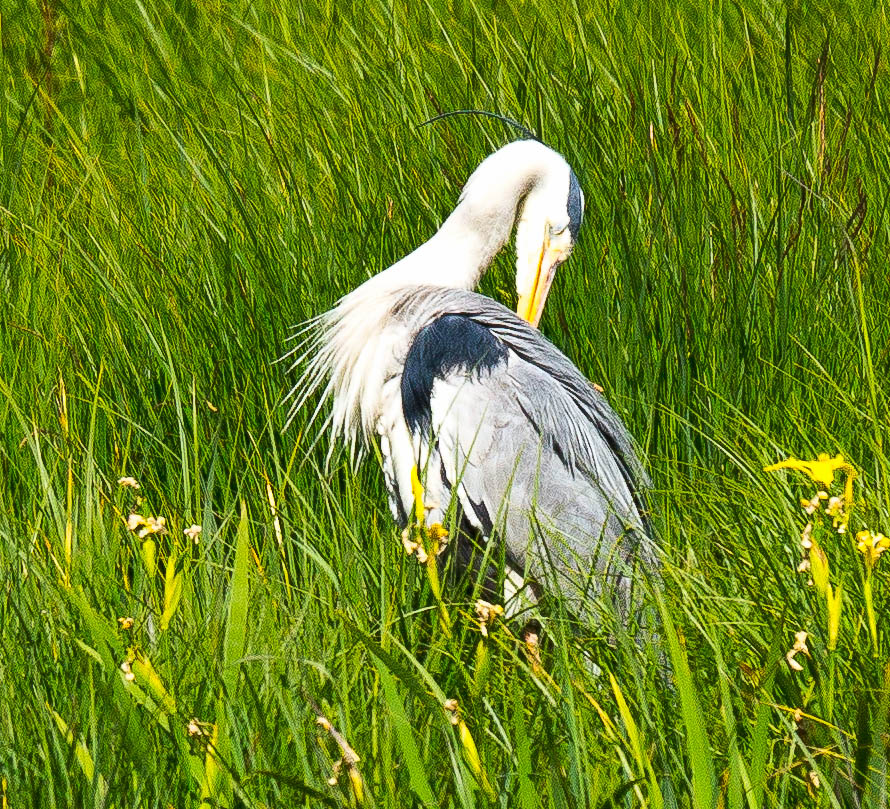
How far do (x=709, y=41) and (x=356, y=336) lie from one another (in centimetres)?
176

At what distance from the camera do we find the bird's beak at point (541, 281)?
3.48 metres

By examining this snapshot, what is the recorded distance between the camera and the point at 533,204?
3.51m

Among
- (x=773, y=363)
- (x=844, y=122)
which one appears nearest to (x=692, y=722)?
(x=773, y=363)

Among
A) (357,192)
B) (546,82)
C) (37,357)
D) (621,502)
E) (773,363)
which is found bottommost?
(621,502)

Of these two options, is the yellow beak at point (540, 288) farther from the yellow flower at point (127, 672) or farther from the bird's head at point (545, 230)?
the yellow flower at point (127, 672)

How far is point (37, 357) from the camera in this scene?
3.09 meters

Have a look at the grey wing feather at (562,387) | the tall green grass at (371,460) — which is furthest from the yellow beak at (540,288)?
the grey wing feather at (562,387)

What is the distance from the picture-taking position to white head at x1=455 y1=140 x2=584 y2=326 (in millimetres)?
3412

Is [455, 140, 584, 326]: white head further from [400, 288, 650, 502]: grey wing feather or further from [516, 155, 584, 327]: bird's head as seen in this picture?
[400, 288, 650, 502]: grey wing feather

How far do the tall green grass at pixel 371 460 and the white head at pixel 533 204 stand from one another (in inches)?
5.4

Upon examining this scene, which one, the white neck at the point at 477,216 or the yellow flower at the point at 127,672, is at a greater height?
the white neck at the point at 477,216

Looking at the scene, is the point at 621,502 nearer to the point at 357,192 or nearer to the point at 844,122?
the point at 357,192

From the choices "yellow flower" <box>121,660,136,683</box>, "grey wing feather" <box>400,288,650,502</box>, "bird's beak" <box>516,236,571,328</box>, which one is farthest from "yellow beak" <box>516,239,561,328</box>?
"yellow flower" <box>121,660,136,683</box>

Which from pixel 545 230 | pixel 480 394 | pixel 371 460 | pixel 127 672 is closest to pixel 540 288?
pixel 545 230
